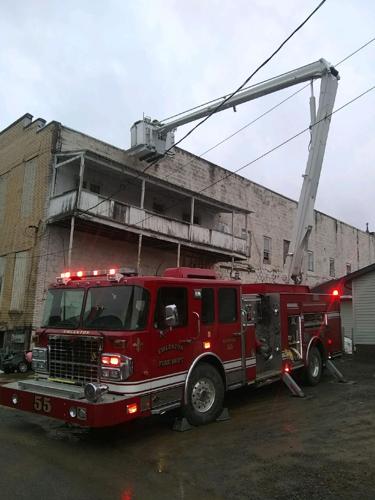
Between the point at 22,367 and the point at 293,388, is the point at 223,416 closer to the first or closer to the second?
the point at 293,388

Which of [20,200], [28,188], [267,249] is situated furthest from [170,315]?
[267,249]

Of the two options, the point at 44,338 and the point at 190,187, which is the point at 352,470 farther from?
the point at 190,187

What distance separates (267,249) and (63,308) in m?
24.2

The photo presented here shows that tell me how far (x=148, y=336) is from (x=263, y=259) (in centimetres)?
2389

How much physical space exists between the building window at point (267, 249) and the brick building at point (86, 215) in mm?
3356

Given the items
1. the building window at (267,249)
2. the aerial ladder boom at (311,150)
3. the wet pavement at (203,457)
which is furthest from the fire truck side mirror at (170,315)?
the building window at (267,249)

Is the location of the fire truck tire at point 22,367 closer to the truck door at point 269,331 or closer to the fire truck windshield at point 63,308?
the fire truck windshield at point 63,308

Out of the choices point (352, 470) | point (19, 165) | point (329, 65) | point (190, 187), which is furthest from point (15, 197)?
point (352, 470)

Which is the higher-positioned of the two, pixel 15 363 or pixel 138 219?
pixel 138 219

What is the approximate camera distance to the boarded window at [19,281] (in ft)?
62.3

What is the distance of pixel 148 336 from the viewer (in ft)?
21.9

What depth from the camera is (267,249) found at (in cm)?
3058

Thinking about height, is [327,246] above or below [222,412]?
above

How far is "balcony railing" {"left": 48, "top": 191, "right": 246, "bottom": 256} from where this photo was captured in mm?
17688
